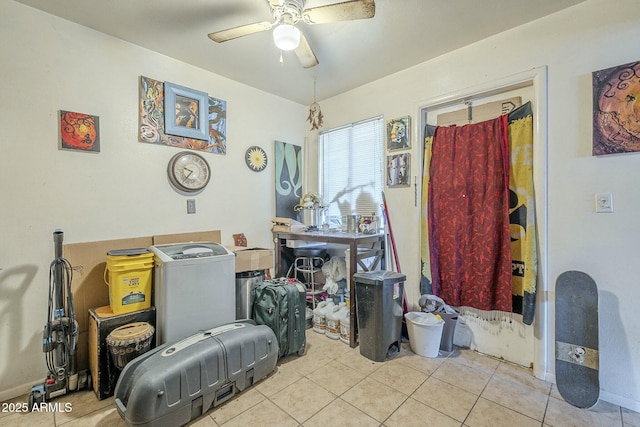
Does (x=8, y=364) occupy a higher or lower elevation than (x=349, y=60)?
lower

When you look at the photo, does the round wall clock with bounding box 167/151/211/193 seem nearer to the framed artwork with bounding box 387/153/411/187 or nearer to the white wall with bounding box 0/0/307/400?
the white wall with bounding box 0/0/307/400

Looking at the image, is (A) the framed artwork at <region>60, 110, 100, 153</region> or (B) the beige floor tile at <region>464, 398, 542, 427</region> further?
(A) the framed artwork at <region>60, 110, 100, 153</region>

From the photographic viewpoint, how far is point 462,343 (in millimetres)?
2496

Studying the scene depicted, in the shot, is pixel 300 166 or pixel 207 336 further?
pixel 300 166

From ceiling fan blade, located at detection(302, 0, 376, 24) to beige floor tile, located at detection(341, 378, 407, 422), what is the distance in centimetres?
234

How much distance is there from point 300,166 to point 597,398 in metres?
3.29

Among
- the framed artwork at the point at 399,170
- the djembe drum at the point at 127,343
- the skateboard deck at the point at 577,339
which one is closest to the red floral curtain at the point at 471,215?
the framed artwork at the point at 399,170

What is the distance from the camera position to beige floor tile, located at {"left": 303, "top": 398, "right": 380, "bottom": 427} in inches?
62.2

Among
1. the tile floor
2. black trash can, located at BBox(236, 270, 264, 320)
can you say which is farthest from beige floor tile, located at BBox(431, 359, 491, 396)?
black trash can, located at BBox(236, 270, 264, 320)

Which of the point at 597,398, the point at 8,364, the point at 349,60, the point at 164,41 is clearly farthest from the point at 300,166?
the point at 597,398

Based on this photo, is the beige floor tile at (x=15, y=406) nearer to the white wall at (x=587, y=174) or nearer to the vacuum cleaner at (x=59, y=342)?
the vacuum cleaner at (x=59, y=342)

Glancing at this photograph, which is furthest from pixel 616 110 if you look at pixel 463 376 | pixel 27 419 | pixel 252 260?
pixel 27 419

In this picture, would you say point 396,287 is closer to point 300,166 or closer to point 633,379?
point 633,379

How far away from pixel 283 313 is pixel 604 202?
236 centimetres
